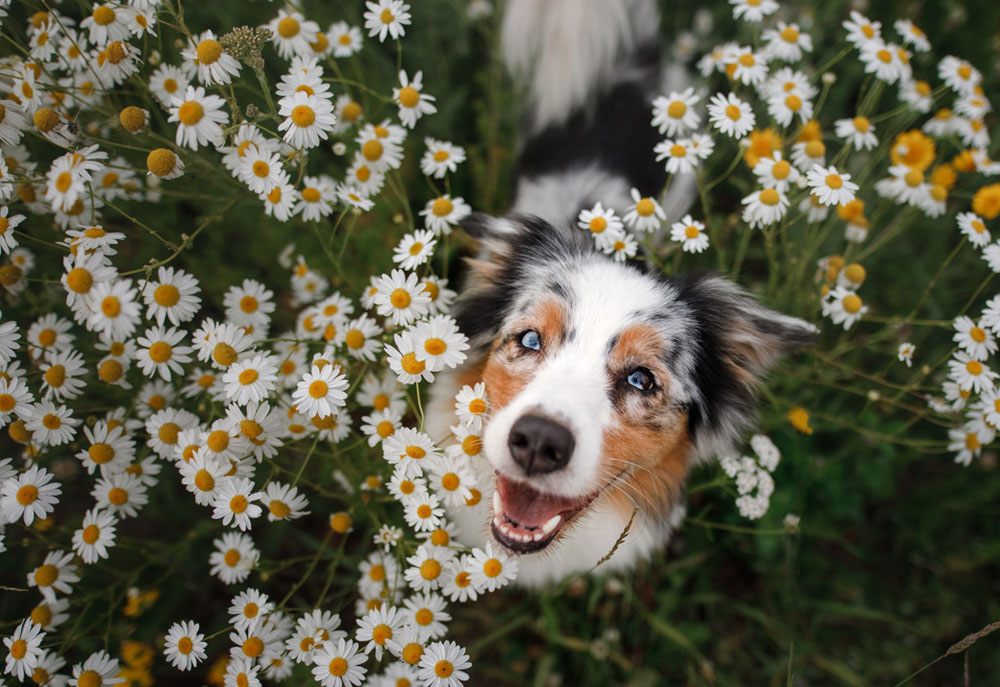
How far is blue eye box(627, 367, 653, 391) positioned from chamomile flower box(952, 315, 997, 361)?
100 cm

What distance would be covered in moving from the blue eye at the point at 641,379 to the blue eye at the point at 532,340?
1.00ft

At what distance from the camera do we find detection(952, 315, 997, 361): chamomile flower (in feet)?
6.28

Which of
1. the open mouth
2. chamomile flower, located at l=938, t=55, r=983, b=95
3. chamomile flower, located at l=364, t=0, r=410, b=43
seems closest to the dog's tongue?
the open mouth

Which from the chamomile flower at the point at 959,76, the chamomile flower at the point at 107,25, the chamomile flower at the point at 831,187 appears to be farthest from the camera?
the chamomile flower at the point at 959,76

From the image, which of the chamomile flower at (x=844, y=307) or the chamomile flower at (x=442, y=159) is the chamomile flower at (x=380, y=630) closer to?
the chamomile flower at (x=442, y=159)

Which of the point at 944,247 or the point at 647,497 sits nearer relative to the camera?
the point at 647,497

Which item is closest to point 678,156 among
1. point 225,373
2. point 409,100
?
point 409,100

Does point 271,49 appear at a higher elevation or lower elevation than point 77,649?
higher

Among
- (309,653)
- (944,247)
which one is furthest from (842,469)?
(309,653)

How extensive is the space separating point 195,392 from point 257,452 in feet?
1.28

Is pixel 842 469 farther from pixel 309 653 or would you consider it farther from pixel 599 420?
pixel 309 653

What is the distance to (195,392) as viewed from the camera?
75.1 inches

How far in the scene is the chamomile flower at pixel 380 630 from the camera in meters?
1.57

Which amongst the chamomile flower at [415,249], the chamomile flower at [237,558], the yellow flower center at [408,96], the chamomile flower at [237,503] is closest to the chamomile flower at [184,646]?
the chamomile flower at [237,558]
